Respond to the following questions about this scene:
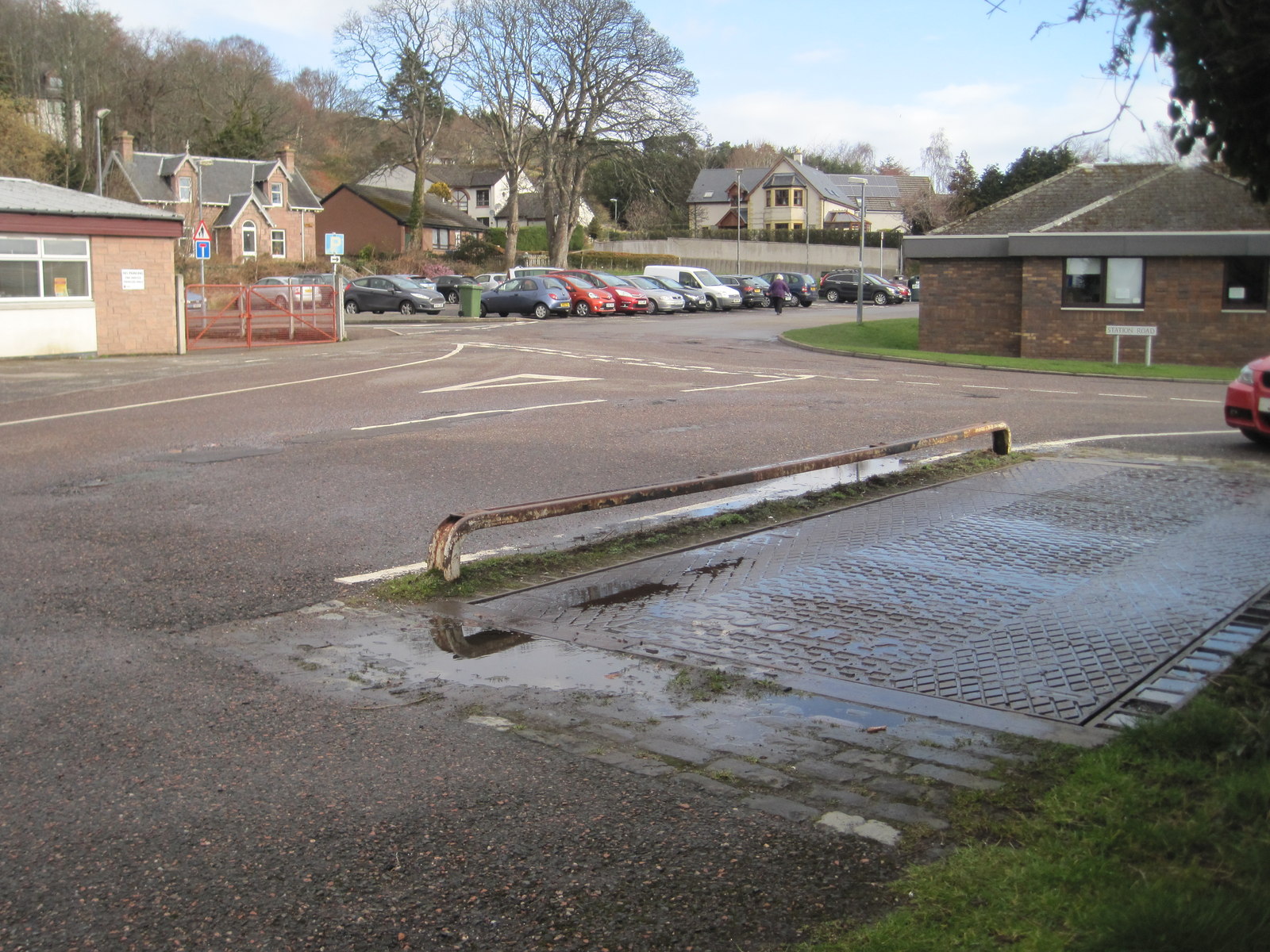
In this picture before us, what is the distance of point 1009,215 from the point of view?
33562mm

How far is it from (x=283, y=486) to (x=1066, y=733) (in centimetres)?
785

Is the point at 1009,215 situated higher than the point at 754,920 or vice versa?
the point at 1009,215

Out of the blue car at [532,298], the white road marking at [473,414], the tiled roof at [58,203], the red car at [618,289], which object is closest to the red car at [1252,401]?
the white road marking at [473,414]

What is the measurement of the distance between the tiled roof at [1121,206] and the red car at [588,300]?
15835 millimetres

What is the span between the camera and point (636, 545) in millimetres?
8812

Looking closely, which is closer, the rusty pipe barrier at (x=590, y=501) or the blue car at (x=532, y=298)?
the rusty pipe barrier at (x=590, y=501)

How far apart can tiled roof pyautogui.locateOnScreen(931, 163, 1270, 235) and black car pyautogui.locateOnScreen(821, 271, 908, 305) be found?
25101 mm

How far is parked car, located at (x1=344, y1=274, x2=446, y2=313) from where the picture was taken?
48.2 metres

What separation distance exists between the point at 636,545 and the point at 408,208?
82073mm

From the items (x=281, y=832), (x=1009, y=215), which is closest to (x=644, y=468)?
(x=281, y=832)

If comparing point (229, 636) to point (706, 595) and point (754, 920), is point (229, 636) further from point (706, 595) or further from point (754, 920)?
point (754, 920)

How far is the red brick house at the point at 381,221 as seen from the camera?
84688mm

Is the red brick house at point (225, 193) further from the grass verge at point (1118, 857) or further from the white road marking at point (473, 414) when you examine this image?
the grass verge at point (1118, 857)

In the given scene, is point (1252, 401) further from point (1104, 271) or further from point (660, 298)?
point (660, 298)
